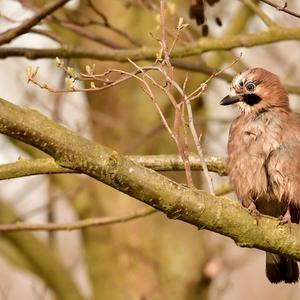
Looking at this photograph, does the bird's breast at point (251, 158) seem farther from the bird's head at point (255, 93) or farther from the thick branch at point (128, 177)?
the thick branch at point (128, 177)

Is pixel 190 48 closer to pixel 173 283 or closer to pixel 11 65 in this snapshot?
pixel 173 283

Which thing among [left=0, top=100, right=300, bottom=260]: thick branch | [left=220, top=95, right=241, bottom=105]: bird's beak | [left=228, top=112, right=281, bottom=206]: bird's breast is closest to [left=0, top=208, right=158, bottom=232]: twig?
[left=228, top=112, right=281, bottom=206]: bird's breast

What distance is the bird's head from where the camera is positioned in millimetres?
5180

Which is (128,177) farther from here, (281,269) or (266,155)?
(281,269)

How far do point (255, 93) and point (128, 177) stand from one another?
2.06 meters

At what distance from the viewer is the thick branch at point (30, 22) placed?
4.55 metres

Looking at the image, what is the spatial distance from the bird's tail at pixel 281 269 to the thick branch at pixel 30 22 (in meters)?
1.92

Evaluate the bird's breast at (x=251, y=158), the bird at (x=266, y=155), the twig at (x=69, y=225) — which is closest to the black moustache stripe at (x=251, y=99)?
the bird at (x=266, y=155)

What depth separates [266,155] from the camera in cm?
476

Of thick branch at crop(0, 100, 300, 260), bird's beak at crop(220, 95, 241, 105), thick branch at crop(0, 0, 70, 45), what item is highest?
thick branch at crop(0, 0, 70, 45)

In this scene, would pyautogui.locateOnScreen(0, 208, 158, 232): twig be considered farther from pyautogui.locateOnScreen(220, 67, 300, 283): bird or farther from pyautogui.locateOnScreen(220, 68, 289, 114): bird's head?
pyautogui.locateOnScreen(220, 68, 289, 114): bird's head

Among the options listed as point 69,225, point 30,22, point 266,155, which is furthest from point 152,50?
point 69,225

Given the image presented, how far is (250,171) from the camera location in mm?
4809

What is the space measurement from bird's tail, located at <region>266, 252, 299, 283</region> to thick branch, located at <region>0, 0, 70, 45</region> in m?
1.92
